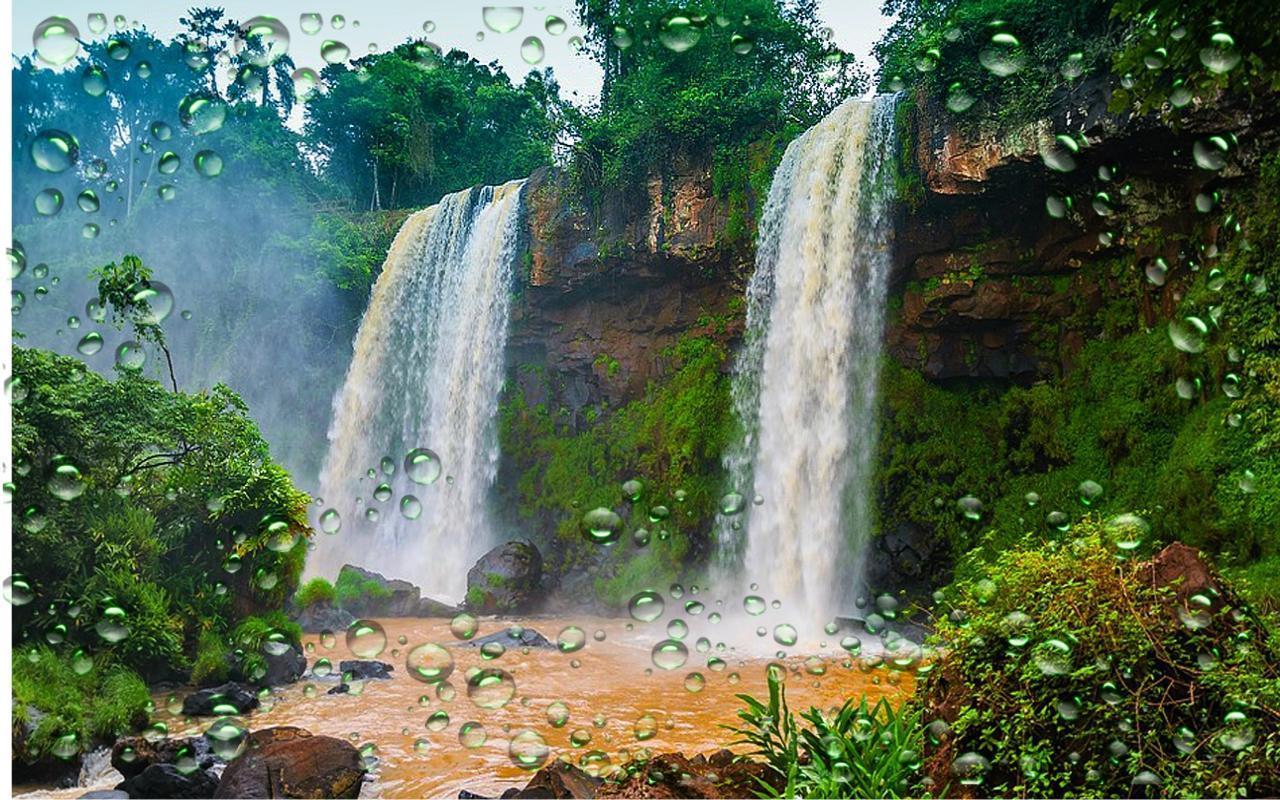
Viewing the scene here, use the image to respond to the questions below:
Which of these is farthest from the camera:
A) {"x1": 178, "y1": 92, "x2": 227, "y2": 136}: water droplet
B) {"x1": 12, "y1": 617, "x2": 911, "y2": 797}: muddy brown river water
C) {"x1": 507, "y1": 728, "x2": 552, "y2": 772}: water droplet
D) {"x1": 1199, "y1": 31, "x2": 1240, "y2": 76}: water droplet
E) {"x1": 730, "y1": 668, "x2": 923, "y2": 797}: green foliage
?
{"x1": 12, "y1": 617, "x2": 911, "y2": 797}: muddy brown river water

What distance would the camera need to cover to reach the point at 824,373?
896 cm

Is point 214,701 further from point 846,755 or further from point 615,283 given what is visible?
point 615,283

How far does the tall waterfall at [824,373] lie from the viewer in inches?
337

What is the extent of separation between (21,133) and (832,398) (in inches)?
860

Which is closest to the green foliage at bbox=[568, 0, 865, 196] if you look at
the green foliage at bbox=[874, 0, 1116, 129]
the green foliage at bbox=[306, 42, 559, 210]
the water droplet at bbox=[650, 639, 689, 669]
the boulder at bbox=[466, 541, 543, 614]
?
the green foliage at bbox=[874, 0, 1116, 129]

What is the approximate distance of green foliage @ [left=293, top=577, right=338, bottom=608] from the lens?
895cm

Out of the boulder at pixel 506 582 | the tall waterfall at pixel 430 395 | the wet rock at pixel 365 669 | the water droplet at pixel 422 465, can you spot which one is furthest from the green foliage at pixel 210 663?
the tall waterfall at pixel 430 395

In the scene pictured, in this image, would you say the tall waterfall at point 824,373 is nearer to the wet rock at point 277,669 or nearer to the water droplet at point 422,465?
the wet rock at point 277,669

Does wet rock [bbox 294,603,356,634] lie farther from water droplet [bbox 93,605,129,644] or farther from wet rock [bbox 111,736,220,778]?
wet rock [bbox 111,736,220,778]

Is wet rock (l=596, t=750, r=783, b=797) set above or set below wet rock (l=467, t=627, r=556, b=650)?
above

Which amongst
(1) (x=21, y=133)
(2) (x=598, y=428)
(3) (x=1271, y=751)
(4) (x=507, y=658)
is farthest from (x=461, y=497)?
(1) (x=21, y=133)

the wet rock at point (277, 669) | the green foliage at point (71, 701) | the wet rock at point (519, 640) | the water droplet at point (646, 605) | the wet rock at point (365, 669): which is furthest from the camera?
the wet rock at point (519, 640)

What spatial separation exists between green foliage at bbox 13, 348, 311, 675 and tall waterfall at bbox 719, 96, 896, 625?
187 inches

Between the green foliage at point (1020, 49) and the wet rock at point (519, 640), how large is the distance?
21.1ft
